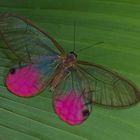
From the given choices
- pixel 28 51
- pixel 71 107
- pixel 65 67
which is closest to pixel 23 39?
pixel 28 51

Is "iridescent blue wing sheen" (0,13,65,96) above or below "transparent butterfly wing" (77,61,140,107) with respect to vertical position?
above

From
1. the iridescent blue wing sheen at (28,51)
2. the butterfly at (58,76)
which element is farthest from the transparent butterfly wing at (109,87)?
the iridescent blue wing sheen at (28,51)

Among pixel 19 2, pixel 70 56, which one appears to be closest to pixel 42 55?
pixel 70 56

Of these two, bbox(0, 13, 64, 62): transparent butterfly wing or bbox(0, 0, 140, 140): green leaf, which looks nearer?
bbox(0, 0, 140, 140): green leaf

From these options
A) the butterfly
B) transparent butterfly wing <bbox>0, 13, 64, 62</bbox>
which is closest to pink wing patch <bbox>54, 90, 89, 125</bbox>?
the butterfly

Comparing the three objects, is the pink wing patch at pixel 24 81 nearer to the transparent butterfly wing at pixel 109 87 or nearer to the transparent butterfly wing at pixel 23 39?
the transparent butterfly wing at pixel 23 39

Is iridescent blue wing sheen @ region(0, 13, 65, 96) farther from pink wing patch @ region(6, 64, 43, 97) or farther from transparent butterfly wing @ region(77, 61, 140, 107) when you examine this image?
transparent butterfly wing @ region(77, 61, 140, 107)
